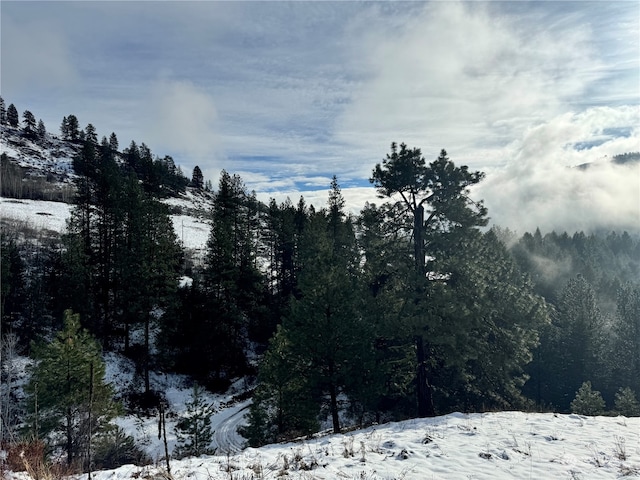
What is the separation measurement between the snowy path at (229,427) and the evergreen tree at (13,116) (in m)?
131

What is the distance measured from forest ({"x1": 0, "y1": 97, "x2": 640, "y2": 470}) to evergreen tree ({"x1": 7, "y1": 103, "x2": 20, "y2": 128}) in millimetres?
86990

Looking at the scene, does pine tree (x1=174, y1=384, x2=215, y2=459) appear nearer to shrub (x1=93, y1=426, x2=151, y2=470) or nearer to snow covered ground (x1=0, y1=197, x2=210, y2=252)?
shrub (x1=93, y1=426, x2=151, y2=470)

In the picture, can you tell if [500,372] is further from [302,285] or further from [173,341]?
[173,341]

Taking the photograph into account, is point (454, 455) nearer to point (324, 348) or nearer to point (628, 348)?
point (324, 348)

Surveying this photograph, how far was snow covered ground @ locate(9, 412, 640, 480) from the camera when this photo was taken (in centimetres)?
709

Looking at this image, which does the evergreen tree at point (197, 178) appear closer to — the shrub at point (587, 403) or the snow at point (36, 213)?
the snow at point (36, 213)

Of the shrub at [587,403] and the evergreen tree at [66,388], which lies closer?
the evergreen tree at [66,388]

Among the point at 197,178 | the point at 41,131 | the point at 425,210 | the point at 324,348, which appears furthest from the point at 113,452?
the point at 41,131

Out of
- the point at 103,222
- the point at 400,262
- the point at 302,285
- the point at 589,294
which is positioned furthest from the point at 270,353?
the point at 589,294

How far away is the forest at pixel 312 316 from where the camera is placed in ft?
51.8

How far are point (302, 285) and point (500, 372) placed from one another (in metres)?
10.4

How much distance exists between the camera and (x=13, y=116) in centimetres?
11475

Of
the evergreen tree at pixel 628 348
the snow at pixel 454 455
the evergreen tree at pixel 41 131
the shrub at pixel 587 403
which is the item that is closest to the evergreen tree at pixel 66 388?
the snow at pixel 454 455

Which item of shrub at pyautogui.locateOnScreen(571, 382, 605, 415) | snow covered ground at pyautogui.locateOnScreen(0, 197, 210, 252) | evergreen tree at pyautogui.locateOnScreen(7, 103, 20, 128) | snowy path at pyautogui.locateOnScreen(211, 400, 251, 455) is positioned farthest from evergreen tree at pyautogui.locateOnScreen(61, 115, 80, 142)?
shrub at pyautogui.locateOnScreen(571, 382, 605, 415)
